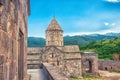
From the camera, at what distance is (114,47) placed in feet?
233

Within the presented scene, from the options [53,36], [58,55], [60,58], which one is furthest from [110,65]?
[53,36]

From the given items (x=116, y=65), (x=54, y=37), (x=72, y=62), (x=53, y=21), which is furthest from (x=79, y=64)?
(x=116, y=65)

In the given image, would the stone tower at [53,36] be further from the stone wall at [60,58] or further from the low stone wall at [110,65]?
the low stone wall at [110,65]

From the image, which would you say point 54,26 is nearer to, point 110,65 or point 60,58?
point 60,58

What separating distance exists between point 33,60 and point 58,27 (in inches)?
315

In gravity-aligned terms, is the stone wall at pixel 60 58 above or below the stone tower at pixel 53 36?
below

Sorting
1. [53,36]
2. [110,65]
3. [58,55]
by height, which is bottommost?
[110,65]

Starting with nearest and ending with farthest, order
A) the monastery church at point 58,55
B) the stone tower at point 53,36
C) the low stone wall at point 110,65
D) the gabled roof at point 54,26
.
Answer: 1. the monastery church at point 58,55
2. the stone tower at point 53,36
3. the gabled roof at point 54,26
4. the low stone wall at point 110,65

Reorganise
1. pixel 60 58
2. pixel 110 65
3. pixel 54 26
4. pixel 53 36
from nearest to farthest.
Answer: pixel 60 58 < pixel 53 36 < pixel 54 26 < pixel 110 65

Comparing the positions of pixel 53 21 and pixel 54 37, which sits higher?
pixel 53 21

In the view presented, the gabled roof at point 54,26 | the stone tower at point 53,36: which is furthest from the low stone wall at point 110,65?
the gabled roof at point 54,26

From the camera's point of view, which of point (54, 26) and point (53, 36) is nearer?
point (53, 36)

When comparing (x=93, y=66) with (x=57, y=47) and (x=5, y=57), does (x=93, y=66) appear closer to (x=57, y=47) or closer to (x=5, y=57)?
(x=57, y=47)

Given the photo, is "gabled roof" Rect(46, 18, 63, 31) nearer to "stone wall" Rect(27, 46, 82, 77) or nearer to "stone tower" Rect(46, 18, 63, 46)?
"stone tower" Rect(46, 18, 63, 46)
